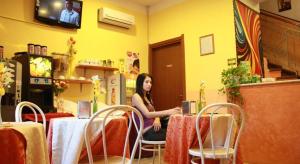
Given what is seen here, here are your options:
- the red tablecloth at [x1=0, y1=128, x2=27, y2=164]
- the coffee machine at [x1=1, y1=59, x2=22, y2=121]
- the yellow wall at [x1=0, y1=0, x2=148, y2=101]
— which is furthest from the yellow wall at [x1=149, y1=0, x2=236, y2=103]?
the red tablecloth at [x1=0, y1=128, x2=27, y2=164]

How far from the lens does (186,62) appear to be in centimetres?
492

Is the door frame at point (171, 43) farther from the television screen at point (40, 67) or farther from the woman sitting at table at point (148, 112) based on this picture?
the television screen at point (40, 67)

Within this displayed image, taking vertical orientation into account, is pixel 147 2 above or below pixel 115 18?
above

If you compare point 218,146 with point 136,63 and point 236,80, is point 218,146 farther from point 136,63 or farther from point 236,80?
point 136,63

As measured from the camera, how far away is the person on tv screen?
419cm

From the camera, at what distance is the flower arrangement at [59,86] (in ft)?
12.7

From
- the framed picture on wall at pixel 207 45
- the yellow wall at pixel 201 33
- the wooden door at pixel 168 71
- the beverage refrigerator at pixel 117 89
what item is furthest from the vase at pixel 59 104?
the framed picture on wall at pixel 207 45

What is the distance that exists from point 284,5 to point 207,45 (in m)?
2.84

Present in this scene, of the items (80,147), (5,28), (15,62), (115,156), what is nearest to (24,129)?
(80,147)

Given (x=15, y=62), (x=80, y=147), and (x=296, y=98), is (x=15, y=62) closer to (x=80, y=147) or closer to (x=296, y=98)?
(x=80, y=147)

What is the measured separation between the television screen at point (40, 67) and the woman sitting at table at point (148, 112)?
4.47 ft

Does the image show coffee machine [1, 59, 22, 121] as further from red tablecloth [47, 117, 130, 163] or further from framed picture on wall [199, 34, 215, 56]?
framed picture on wall [199, 34, 215, 56]

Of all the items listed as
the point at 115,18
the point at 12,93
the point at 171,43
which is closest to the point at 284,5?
the point at 171,43

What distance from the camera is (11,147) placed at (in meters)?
1.22
